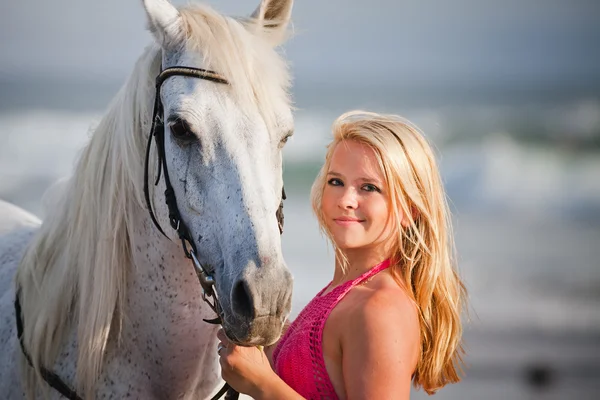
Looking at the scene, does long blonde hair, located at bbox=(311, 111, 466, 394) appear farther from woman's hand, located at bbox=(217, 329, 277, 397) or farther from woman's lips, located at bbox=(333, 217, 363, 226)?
woman's hand, located at bbox=(217, 329, 277, 397)

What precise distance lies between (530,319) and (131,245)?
22.0 feet

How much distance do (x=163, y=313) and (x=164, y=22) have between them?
3.12 ft

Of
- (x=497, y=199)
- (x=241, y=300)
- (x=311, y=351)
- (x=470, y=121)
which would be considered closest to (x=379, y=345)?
(x=311, y=351)

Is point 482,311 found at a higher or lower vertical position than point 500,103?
lower

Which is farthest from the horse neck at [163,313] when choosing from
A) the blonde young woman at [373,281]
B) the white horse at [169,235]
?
the blonde young woman at [373,281]

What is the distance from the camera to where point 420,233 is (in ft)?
7.35

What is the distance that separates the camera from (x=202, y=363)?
7.82 feet

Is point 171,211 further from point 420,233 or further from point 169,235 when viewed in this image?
point 420,233

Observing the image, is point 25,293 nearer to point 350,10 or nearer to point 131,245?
point 131,245

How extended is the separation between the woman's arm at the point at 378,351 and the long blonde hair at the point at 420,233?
185 mm

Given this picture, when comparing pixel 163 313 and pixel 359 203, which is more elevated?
pixel 359 203

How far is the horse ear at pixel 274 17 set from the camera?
241cm

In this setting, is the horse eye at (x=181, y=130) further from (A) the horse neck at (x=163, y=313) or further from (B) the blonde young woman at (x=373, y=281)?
(B) the blonde young woman at (x=373, y=281)

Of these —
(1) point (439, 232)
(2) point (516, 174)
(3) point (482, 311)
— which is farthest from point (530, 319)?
(2) point (516, 174)
